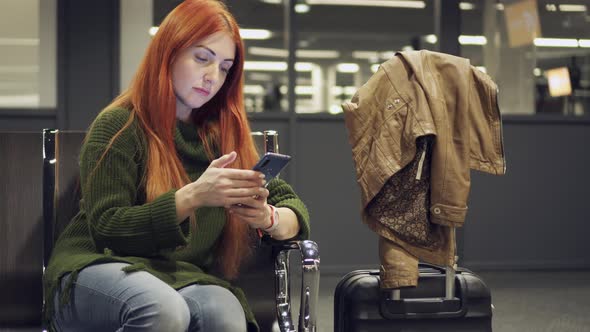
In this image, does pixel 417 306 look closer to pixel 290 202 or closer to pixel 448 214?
pixel 448 214

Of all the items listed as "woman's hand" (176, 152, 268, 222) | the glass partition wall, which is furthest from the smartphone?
the glass partition wall

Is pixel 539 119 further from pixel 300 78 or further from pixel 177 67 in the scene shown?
pixel 177 67

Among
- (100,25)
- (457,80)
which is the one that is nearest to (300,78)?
(100,25)

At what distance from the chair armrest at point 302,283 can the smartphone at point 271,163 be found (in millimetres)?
226

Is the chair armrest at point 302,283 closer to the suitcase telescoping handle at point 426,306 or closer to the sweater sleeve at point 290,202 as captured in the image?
Result: the sweater sleeve at point 290,202

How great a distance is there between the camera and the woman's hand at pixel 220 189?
1564 mm

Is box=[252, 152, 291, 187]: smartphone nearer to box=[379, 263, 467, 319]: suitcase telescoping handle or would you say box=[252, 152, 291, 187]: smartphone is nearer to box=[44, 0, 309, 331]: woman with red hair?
box=[44, 0, 309, 331]: woman with red hair

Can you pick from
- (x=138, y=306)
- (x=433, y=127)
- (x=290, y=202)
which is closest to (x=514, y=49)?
(x=433, y=127)

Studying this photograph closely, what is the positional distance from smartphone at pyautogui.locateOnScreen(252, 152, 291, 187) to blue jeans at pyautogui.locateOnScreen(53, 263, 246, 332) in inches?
11.5

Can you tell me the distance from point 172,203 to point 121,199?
0.12 m

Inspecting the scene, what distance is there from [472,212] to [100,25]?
292cm

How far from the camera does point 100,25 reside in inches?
205

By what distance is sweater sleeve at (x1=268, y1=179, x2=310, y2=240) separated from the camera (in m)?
1.90

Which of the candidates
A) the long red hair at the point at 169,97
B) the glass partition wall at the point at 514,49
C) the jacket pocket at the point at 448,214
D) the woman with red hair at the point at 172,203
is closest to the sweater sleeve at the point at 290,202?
the woman with red hair at the point at 172,203
